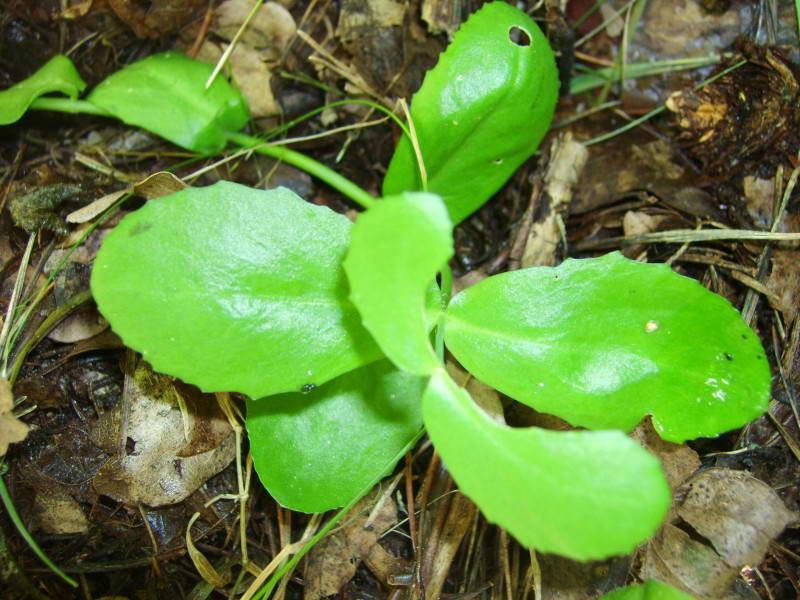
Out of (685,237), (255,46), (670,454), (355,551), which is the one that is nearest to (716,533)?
(670,454)

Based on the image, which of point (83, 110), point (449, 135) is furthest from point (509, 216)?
point (83, 110)

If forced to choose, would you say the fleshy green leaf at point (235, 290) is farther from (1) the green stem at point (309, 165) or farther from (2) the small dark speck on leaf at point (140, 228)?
(1) the green stem at point (309, 165)

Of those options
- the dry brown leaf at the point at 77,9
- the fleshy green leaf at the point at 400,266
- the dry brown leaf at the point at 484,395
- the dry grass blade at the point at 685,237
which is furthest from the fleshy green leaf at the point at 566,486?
the dry brown leaf at the point at 77,9

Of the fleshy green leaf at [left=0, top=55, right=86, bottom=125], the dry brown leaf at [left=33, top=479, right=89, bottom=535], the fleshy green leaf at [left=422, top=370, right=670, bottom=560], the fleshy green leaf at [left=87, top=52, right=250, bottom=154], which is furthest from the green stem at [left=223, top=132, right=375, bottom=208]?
the dry brown leaf at [left=33, top=479, right=89, bottom=535]

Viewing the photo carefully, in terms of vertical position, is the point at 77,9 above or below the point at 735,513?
above

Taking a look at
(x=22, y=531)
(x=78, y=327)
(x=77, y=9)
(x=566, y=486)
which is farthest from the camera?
(x=77, y=9)

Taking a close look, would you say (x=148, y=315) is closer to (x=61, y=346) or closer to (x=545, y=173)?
(x=61, y=346)

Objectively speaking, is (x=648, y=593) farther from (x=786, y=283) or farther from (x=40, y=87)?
(x=40, y=87)

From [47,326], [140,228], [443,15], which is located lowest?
[47,326]
